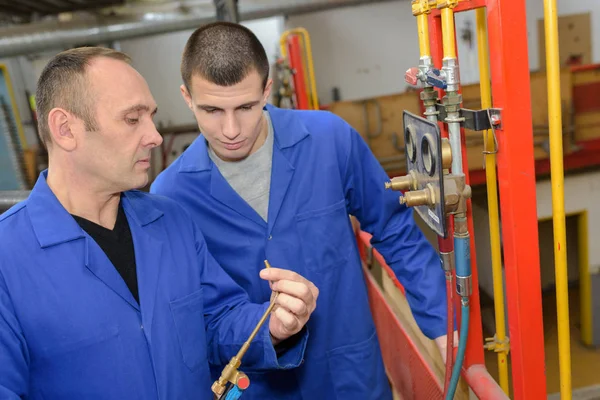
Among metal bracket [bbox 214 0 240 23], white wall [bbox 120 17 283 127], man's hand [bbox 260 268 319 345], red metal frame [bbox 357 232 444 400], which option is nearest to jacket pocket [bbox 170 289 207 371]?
man's hand [bbox 260 268 319 345]

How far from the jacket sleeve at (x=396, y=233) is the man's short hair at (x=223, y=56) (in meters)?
0.37

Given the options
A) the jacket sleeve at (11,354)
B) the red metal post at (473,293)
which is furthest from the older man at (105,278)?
the red metal post at (473,293)

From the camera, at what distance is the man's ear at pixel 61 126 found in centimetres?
113

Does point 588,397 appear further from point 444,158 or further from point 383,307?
point 444,158

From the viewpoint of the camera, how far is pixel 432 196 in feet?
3.19

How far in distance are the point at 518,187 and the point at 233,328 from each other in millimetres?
753

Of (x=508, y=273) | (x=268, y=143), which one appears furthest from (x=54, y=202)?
(x=508, y=273)

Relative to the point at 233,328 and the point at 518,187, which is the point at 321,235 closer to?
the point at 233,328

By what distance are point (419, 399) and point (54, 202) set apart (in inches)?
48.9

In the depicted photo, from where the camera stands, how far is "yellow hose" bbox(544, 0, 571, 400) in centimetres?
84

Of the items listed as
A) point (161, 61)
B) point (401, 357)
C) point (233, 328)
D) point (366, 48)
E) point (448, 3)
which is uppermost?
point (161, 61)

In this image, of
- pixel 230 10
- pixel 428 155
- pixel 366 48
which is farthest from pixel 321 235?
pixel 366 48

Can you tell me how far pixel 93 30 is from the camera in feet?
14.8

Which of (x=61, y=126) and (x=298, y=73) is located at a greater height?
(x=298, y=73)
